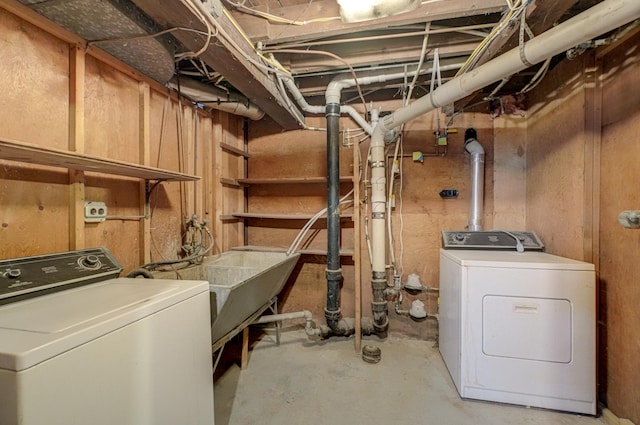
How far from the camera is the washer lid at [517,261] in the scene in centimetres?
159

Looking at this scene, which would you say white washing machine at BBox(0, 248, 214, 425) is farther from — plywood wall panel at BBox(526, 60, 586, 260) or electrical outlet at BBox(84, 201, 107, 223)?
plywood wall panel at BBox(526, 60, 586, 260)

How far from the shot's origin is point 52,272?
1104 mm

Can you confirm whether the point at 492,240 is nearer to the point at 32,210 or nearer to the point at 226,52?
the point at 226,52

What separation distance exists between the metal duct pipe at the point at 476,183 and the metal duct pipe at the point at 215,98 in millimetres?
1909

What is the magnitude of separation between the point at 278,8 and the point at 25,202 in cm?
162

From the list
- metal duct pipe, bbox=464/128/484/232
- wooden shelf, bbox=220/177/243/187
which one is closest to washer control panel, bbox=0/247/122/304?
wooden shelf, bbox=220/177/243/187

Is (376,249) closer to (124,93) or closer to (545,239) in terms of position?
(545,239)

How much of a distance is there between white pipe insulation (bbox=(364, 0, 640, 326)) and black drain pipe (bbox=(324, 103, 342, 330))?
0.31 m

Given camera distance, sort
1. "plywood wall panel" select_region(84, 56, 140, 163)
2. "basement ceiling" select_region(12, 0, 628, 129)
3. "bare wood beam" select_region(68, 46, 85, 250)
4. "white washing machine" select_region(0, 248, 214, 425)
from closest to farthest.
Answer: "white washing machine" select_region(0, 248, 214, 425)
"basement ceiling" select_region(12, 0, 628, 129)
"bare wood beam" select_region(68, 46, 85, 250)
"plywood wall panel" select_region(84, 56, 140, 163)

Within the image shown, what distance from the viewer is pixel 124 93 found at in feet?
5.58

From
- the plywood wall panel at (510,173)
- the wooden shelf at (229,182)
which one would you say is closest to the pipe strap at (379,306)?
the plywood wall panel at (510,173)

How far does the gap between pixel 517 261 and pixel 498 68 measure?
1104 millimetres

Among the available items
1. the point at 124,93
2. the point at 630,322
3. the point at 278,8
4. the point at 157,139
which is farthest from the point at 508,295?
the point at 124,93

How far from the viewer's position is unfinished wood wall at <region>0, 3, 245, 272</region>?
47.7 inches
